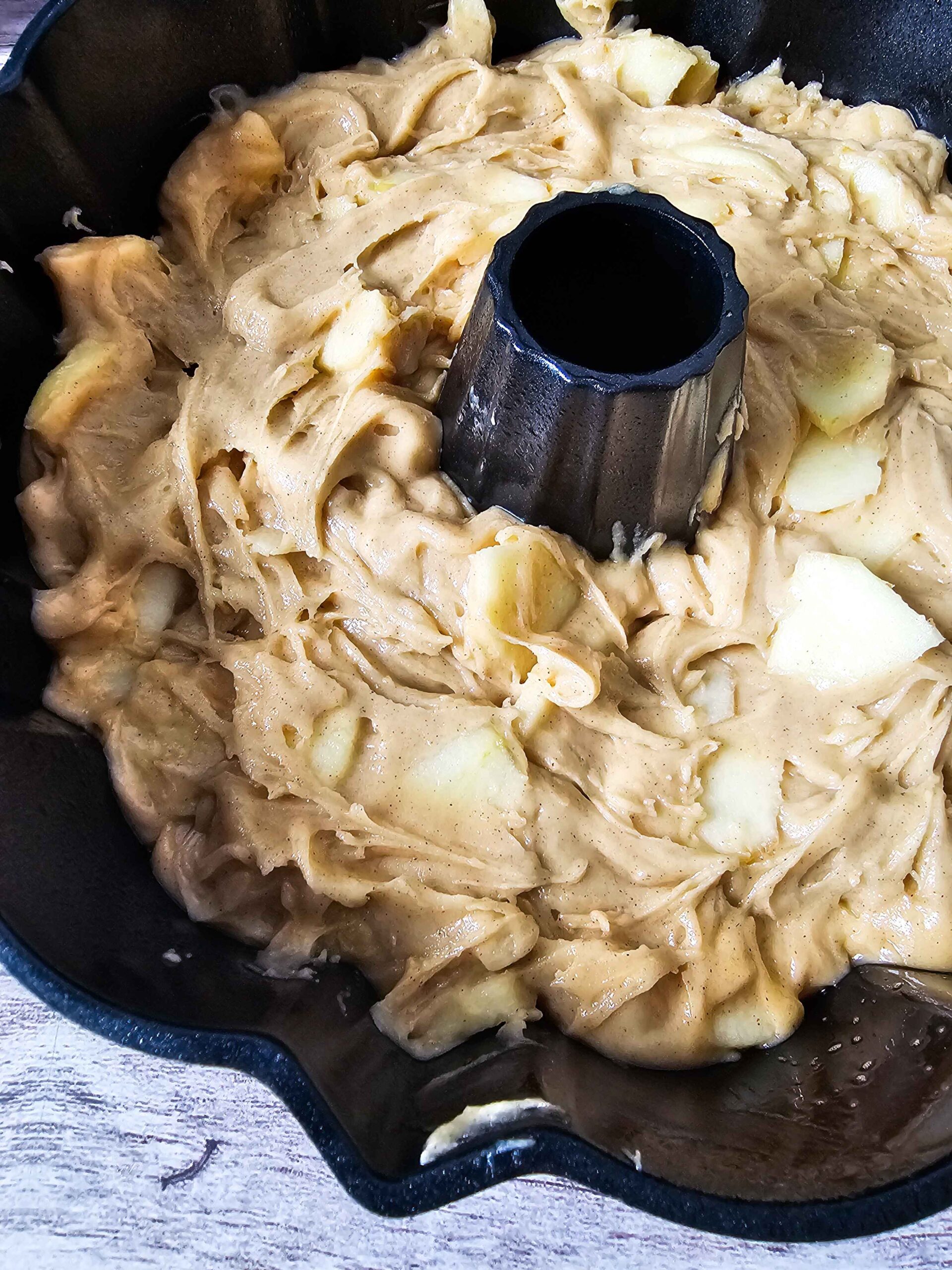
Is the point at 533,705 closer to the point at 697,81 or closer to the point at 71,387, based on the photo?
the point at 71,387

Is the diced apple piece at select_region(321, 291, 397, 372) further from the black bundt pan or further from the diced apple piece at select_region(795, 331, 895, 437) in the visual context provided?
the diced apple piece at select_region(795, 331, 895, 437)

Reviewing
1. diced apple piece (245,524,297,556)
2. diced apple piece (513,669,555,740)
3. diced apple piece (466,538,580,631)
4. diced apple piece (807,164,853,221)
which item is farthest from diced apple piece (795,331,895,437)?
diced apple piece (245,524,297,556)

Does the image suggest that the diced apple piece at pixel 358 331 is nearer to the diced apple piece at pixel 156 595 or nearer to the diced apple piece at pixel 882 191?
the diced apple piece at pixel 156 595

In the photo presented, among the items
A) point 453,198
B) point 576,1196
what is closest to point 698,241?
point 453,198

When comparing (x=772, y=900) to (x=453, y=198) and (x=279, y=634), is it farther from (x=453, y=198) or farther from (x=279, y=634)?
(x=453, y=198)

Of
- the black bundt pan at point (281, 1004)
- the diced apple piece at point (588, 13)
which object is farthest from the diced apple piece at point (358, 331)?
the diced apple piece at point (588, 13)
